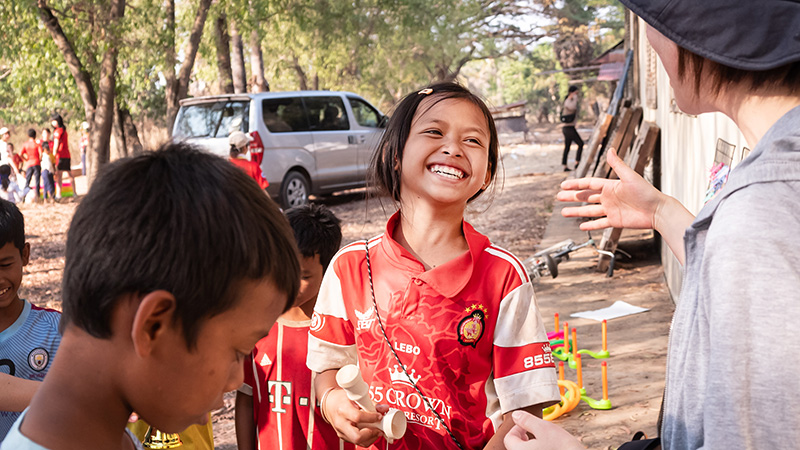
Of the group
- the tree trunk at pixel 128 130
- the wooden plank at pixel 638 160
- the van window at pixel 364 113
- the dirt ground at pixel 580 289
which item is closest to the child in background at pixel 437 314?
the dirt ground at pixel 580 289

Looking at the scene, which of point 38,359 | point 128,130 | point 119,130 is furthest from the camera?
point 128,130

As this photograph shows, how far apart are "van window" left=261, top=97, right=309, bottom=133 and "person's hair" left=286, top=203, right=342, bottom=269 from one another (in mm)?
9889

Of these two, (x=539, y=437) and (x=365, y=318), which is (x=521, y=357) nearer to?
(x=365, y=318)

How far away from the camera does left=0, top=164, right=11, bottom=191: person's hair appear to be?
49.6 feet

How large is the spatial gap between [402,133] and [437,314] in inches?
25.1

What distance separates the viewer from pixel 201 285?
1056mm

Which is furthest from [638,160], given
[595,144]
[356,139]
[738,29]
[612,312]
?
[738,29]

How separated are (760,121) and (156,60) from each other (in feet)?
50.1

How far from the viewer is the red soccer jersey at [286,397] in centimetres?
249

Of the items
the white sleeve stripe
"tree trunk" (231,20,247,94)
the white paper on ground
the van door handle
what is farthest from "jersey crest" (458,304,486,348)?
"tree trunk" (231,20,247,94)

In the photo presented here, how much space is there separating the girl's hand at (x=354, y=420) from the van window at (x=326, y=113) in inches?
471

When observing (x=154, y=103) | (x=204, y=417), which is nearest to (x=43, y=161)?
(x=154, y=103)

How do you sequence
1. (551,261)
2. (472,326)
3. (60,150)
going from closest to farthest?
(472,326), (551,261), (60,150)

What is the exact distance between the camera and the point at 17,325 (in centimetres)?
230
